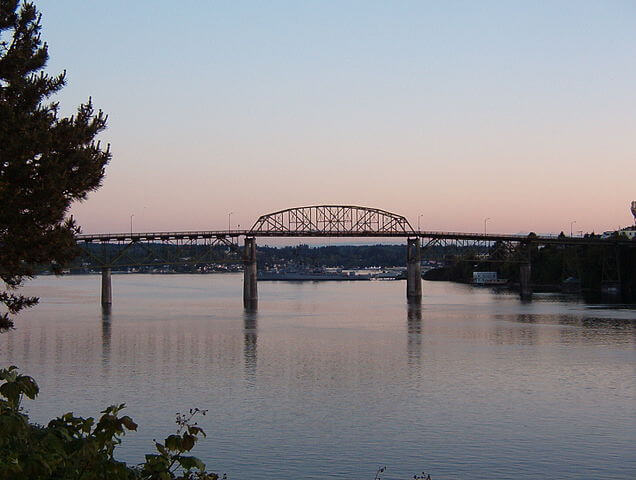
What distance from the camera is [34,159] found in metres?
31.6

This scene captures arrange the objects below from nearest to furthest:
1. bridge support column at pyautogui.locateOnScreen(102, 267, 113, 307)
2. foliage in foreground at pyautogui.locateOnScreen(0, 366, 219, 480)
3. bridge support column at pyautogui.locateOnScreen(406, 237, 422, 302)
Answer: foliage in foreground at pyautogui.locateOnScreen(0, 366, 219, 480)
bridge support column at pyautogui.locateOnScreen(102, 267, 113, 307)
bridge support column at pyautogui.locateOnScreen(406, 237, 422, 302)

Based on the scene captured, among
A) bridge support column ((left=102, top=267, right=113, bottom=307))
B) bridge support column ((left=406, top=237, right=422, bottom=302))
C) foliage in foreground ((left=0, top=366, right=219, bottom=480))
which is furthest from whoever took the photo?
bridge support column ((left=406, top=237, right=422, bottom=302))

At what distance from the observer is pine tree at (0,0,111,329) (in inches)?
1195

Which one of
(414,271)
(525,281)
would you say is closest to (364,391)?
(414,271)

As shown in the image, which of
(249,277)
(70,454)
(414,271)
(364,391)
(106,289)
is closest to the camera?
(70,454)

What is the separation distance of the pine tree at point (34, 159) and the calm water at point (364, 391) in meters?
8.82

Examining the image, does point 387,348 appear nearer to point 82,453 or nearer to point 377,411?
point 377,411

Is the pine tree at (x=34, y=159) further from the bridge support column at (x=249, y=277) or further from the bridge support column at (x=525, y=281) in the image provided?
the bridge support column at (x=525, y=281)

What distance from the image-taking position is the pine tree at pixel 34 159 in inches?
1195

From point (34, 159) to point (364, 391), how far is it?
25.5m

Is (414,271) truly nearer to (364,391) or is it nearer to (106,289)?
(106,289)

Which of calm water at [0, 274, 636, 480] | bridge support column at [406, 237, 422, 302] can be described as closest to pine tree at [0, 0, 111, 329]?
calm water at [0, 274, 636, 480]

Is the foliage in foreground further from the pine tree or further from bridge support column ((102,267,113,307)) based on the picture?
bridge support column ((102,267,113,307))

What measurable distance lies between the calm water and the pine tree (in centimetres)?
882
